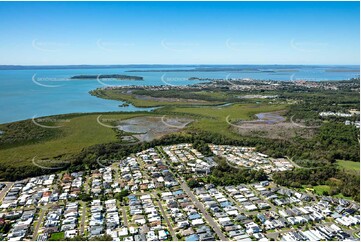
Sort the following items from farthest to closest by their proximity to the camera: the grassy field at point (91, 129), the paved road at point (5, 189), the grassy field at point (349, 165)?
the grassy field at point (91, 129) → the grassy field at point (349, 165) → the paved road at point (5, 189)

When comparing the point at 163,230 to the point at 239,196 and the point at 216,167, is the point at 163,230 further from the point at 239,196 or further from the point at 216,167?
the point at 216,167

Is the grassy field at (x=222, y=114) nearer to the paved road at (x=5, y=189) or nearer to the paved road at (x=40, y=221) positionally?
the paved road at (x=40, y=221)

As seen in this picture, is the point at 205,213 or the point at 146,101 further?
the point at 146,101

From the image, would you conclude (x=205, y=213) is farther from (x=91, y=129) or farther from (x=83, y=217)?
(x=91, y=129)

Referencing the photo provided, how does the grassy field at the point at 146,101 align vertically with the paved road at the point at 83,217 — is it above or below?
above

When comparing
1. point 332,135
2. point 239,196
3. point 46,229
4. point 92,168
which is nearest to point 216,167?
point 239,196

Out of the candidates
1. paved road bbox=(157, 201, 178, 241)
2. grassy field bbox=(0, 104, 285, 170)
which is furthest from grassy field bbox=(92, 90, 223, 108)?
paved road bbox=(157, 201, 178, 241)

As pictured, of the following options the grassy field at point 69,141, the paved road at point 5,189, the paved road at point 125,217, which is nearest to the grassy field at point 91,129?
the grassy field at point 69,141

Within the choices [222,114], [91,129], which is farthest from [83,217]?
[222,114]
